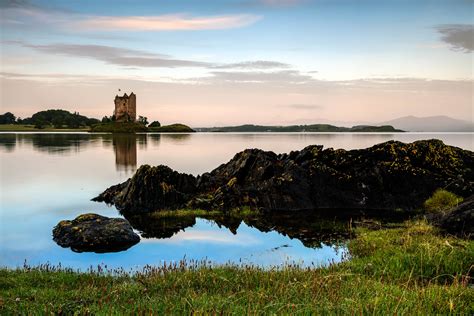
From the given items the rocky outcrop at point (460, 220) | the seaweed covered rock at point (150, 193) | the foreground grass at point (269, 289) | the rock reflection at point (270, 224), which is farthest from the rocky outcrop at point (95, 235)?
the rocky outcrop at point (460, 220)

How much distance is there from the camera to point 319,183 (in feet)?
120

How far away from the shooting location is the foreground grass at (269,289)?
30.5ft

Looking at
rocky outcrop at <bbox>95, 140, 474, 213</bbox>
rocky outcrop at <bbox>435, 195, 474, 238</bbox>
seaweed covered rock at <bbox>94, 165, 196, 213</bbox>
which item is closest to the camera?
rocky outcrop at <bbox>435, 195, 474, 238</bbox>

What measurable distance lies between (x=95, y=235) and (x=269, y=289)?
49.5 ft

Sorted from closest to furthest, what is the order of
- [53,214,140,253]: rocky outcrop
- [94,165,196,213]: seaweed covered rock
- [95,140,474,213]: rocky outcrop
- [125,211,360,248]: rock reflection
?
1. [53,214,140,253]: rocky outcrop
2. [125,211,360,248]: rock reflection
3. [94,165,196,213]: seaweed covered rock
4. [95,140,474,213]: rocky outcrop

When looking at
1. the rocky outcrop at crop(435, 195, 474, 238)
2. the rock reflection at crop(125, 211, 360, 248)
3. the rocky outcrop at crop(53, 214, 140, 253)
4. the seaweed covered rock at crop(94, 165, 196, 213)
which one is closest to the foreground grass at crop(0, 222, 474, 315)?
the rocky outcrop at crop(435, 195, 474, 238)

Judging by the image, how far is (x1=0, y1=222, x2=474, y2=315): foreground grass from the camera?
30.5ft

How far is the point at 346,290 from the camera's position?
11.4m

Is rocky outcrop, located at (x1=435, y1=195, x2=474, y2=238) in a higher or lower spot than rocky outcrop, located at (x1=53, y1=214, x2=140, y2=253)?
higher

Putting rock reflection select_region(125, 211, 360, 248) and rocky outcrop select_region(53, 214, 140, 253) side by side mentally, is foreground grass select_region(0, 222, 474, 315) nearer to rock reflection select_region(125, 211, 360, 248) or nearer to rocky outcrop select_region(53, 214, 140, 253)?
rock reflection select_region(125, 211, 360, 248)

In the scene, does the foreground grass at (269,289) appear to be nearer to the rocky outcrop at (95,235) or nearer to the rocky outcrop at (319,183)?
the rocky outcrop at (95,235)

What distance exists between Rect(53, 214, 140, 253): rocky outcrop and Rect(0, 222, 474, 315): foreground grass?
7654mm

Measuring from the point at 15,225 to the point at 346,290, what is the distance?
27.7 meters

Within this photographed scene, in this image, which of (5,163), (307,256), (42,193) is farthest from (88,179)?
(307,256)
